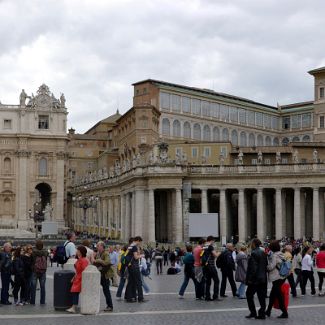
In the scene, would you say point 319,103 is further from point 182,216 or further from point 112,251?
point 112,251

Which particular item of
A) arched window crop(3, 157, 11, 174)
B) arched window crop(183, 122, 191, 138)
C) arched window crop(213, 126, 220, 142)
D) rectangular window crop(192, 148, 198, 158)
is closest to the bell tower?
arched window crop(213, 126, 220, 142)

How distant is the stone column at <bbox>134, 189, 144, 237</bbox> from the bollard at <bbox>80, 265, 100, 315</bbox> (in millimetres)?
53473

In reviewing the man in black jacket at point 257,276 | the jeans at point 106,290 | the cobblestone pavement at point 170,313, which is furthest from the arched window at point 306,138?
the man in black jacket at point 257,276

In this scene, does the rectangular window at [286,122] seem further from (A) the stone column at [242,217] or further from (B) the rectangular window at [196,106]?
(A) the stone column at [242,217]

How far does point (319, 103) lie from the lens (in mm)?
120188

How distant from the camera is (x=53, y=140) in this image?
408ft

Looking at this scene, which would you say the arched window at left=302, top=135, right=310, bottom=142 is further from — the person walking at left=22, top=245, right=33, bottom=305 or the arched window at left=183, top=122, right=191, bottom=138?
the person walking at left=22, top=245, right=33, bottom=305

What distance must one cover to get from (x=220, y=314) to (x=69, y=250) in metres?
6.34

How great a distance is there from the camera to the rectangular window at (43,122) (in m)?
125

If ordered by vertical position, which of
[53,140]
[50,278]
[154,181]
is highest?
[53,140]

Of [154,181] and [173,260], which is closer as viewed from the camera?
[173,260]

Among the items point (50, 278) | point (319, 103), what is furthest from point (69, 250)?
point (319, 103)

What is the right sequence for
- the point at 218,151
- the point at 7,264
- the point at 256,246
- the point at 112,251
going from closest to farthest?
the point at 256,246 → the point at 7,264 → the point at 112,251 → the point at 218,151

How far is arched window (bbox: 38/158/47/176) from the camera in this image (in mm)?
124312
